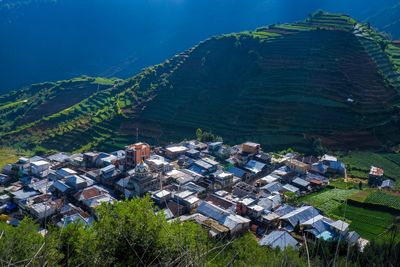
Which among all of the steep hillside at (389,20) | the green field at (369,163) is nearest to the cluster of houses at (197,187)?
the green field at (369,163)

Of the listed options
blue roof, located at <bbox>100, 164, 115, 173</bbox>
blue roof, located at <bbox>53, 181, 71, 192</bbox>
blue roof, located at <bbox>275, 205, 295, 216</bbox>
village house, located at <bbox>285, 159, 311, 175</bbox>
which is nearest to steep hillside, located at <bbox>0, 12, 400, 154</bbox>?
village house, located at <bbox>285, 159, 311, 175</bbox>

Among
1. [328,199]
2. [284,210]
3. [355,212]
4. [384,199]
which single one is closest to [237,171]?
Answer: [284,210]

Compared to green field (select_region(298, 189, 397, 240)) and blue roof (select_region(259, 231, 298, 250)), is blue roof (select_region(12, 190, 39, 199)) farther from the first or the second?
green field (select_region(298, 189, 397, 240))

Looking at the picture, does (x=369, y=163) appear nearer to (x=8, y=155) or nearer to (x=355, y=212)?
(x=355, y=212)

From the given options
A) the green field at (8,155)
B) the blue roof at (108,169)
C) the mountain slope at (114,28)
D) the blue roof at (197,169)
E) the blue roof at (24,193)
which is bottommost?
the green field at (8,155)

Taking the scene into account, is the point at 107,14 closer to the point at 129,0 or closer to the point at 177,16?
the point at 129,0

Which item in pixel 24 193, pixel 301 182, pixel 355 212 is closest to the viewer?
pixel 355 212

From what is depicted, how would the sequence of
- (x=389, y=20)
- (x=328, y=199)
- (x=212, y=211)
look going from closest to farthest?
1. (x=212, y=211)
2. (x=328, y=199)
3. (x=389, y=20)

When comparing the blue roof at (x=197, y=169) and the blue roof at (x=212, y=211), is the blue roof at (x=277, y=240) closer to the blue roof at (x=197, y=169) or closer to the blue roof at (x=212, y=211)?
the blue roof at (x=212, y=211)
